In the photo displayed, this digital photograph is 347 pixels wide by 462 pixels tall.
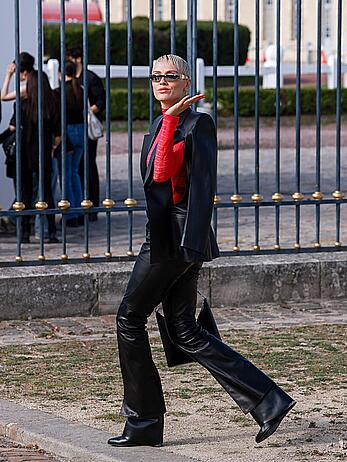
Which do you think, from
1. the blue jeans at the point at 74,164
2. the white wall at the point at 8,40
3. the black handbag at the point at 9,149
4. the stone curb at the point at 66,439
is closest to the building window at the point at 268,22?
the white wall at the point at 8,40

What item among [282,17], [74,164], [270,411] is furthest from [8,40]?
[282,17]

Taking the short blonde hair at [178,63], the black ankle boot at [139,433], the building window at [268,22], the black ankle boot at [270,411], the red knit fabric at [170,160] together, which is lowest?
the black ankle boot at [139,433]

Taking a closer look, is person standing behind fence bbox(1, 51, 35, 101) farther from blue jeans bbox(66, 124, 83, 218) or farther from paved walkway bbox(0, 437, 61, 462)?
paved walkway bbox(0, 437, 61, 462)

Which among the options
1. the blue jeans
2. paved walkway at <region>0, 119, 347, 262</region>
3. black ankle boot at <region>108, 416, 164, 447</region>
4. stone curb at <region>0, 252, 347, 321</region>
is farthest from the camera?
the blue jeans

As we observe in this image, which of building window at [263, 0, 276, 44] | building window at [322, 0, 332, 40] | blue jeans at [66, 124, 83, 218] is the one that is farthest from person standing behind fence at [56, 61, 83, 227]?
building window at [263, 0, 276, 44]

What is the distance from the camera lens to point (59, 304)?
914cm

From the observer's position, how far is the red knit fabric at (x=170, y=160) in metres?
5.65

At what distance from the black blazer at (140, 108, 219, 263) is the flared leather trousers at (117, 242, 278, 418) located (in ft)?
0.33

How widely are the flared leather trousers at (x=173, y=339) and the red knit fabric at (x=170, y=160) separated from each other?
30 cm

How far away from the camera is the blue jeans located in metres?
12.3

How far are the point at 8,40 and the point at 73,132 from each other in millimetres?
1182

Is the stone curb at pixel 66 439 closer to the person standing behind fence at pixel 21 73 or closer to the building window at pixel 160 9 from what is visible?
the person standing behind fence at pixel 21 73

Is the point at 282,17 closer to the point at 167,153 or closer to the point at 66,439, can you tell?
the point at 66,439

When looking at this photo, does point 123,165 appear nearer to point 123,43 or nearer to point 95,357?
point 95,357
